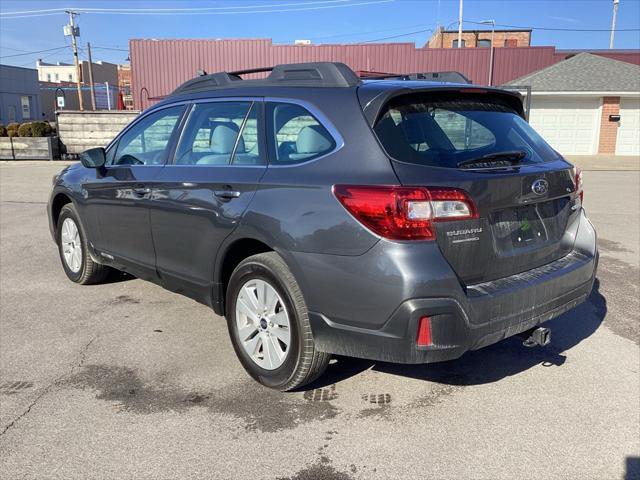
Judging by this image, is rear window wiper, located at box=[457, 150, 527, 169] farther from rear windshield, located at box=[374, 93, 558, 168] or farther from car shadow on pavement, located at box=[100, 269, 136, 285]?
car shadow on pavement, located at box=[100, 269, 136, 285]

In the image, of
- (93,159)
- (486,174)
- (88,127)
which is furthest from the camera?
(88,127)

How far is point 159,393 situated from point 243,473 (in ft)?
3.40

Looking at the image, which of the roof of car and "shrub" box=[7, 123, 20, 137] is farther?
"shrub" box=[7, 123, 20, 137]

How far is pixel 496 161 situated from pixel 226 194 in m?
1.62

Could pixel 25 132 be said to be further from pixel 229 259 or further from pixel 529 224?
pixel 529 224

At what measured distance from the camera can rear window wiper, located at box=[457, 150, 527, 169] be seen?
3.07 m

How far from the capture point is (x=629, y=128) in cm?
2502

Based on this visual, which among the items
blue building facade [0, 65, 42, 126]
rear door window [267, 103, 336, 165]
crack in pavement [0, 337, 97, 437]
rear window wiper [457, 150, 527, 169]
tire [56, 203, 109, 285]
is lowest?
crack in pavement [0, 337, 97, 437]

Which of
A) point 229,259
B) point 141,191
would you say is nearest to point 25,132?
point 141,191

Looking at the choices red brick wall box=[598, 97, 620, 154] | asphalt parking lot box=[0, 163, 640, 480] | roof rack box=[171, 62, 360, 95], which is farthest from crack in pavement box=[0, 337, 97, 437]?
red brick wall box=[598, 97, 620, 154]

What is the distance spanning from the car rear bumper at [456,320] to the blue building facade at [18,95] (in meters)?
55.3

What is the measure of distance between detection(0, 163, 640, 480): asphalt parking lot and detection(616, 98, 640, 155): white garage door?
22866 mm

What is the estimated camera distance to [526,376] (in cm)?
378

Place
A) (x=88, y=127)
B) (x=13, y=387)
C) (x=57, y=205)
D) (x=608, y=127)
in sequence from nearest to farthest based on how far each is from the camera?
1. (x=13, y=387)
2. (x=57, y=205)
3. (x=88, y=127)
4. (x=608, y=127)
